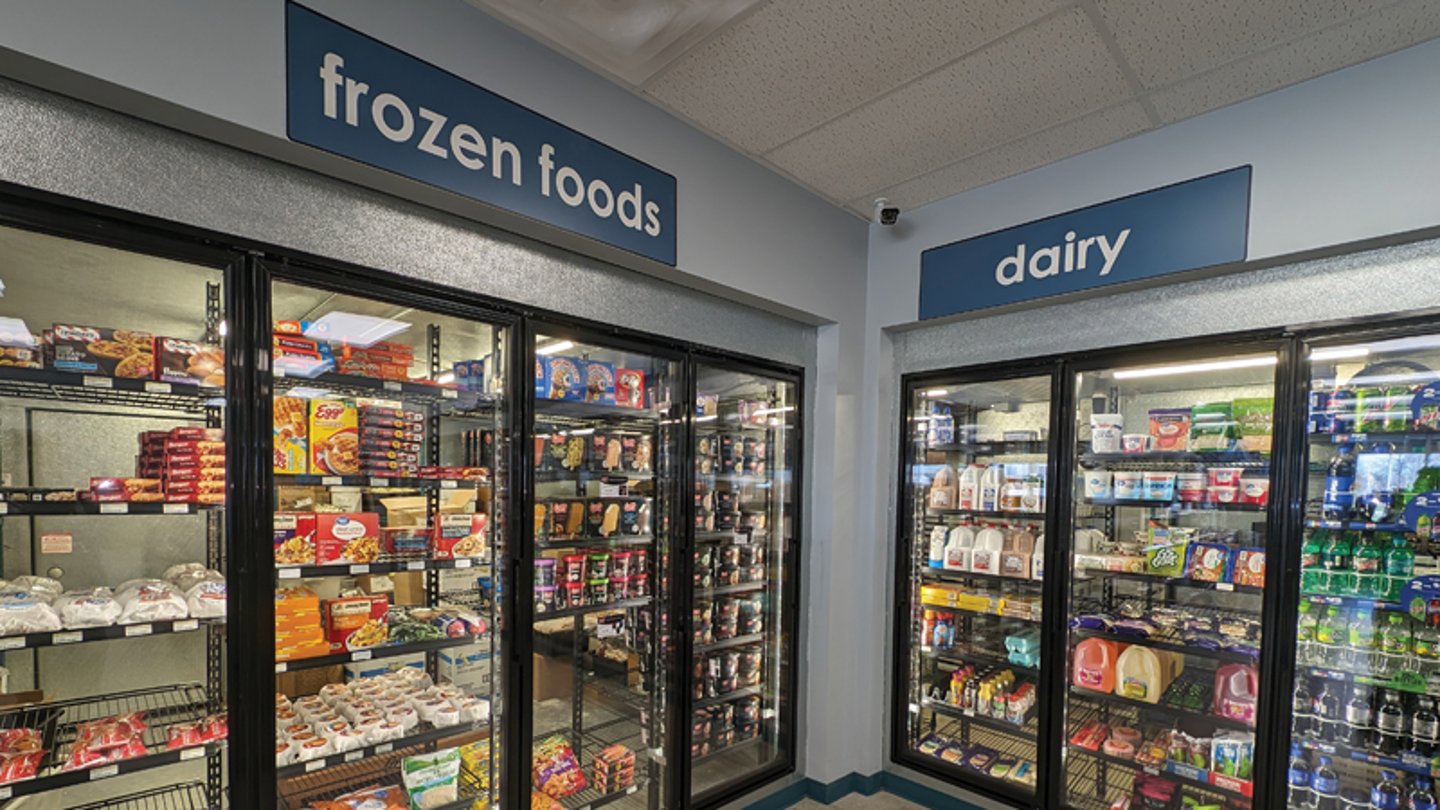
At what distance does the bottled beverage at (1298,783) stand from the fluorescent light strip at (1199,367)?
1.48 metres

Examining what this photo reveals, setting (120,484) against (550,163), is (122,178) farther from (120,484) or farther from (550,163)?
(550,163)

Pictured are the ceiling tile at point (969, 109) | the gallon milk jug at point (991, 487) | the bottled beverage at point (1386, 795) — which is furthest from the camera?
the gallon milk jug at point (991, 487)

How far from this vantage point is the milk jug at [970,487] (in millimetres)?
3488

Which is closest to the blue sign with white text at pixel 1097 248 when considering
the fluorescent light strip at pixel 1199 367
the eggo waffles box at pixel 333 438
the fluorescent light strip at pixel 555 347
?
the fluorescent light strip at pixel 1199 367

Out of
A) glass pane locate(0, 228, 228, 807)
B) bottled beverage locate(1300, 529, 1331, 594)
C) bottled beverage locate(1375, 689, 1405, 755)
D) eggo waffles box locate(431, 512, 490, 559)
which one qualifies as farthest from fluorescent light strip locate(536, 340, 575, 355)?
bottled beverage locate(1375, 689, 1405, 755)

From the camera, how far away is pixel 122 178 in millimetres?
1614

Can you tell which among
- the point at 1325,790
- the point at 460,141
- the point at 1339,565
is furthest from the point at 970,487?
the point at 460,141

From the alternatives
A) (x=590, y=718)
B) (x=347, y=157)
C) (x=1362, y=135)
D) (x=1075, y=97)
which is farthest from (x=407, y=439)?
Result: (x=1362, y=135)

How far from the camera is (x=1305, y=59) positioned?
2271 millimetres

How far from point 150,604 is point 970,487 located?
3.38 metres

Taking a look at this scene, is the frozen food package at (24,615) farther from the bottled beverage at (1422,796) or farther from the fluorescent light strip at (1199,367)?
the bottled beverage at (1422,796)

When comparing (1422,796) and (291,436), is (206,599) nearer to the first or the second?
(291,436)

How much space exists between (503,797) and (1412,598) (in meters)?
3.32

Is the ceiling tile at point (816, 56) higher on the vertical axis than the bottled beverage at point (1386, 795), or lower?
higher
